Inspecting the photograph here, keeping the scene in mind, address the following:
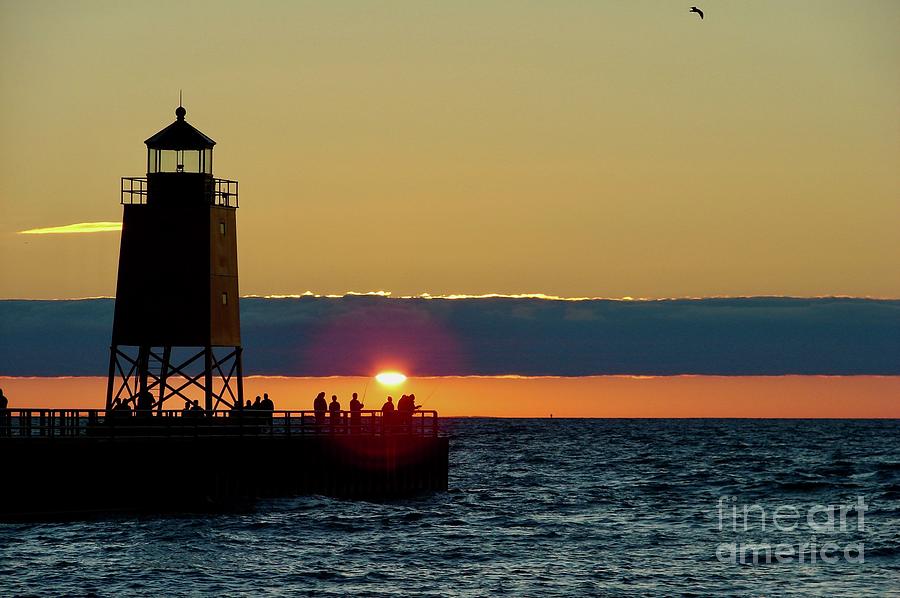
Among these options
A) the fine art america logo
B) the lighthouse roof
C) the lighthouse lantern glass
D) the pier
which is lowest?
the fine art america logo

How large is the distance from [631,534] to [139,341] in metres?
17.8

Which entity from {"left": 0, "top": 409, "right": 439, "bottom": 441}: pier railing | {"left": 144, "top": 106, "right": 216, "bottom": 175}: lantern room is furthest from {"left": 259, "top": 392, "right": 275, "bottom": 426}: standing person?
{"left": 144, "top": 106, "right": 216, "bottom": 175}: lantern room

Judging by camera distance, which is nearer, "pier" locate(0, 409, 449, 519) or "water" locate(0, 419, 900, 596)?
"water" locate(0, 419, 900, 596)

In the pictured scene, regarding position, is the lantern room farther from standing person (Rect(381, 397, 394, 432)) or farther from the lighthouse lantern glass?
standing person (Rect(381, 397, 394, 432))

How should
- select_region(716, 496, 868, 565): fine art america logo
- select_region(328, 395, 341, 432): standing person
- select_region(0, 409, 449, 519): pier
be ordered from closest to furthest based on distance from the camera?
1. select_region(716, 496, 868, 565): fine art america logo
2. select_region(0, 409, 449, 519): pier
3. select_region(328, 395, 341, 432): standing person

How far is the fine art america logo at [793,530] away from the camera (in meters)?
38.7

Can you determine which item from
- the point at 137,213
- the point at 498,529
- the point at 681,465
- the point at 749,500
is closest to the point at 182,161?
the point at 137,213

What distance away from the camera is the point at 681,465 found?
90.6 m

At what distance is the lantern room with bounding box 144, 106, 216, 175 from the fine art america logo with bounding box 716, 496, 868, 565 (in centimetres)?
2167

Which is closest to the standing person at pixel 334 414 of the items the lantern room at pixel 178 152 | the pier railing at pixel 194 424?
the pier railing at pixel 194 424

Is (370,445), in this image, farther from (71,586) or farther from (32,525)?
(71,586)

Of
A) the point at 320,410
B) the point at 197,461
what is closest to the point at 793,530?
the point at 320,410

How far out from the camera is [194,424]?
46281 mm

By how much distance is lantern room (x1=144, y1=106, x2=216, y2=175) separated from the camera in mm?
50438
